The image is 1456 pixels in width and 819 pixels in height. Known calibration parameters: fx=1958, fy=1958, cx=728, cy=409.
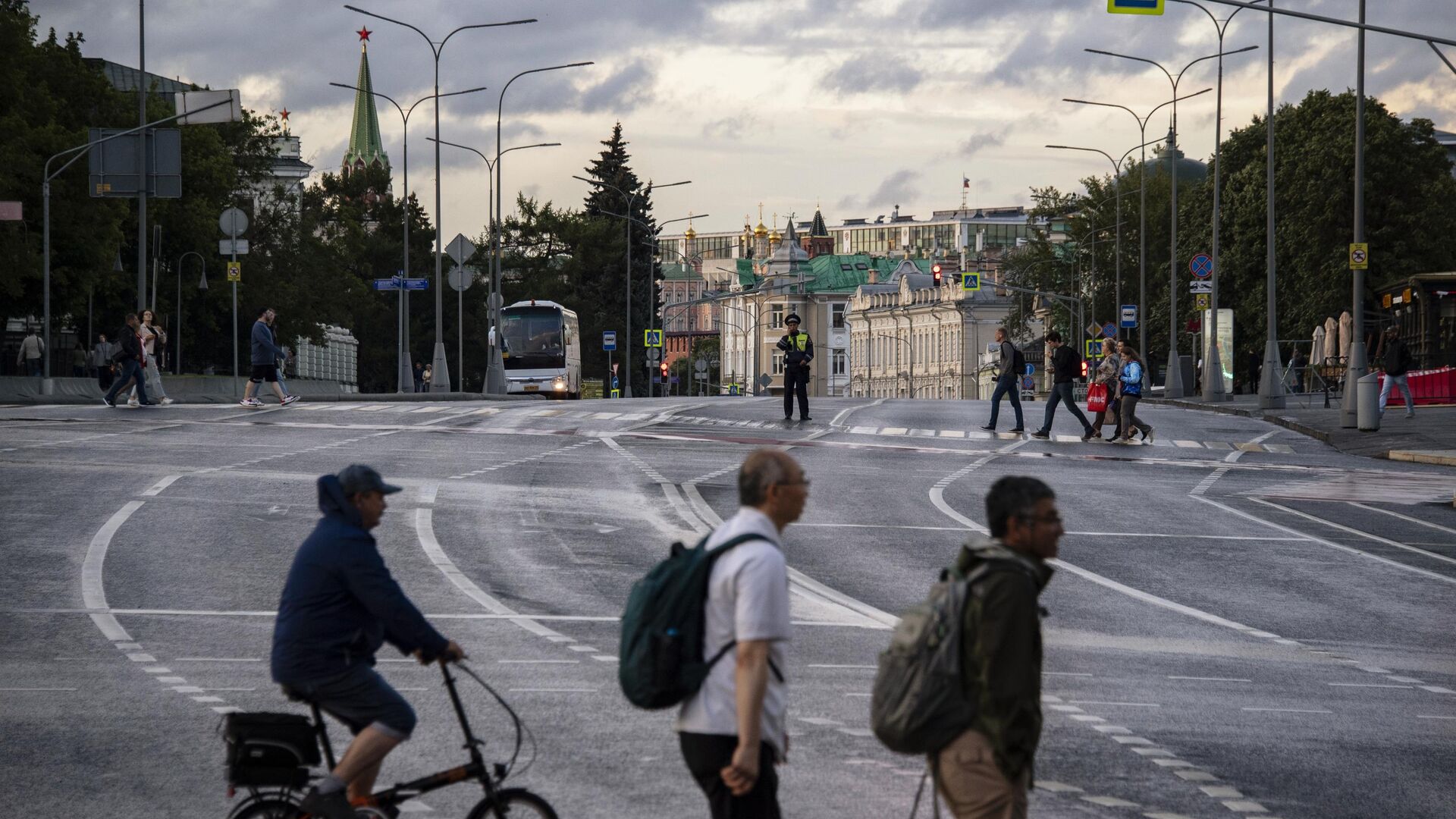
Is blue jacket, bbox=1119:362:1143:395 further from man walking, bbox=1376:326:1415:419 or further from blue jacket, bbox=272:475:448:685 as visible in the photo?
blue jacket, bbox=272:475:448:685

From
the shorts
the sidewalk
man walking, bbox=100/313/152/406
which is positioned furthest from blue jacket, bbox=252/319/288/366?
the shorts

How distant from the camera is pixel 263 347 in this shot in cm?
3694

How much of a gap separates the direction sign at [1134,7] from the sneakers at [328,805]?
2219 cm

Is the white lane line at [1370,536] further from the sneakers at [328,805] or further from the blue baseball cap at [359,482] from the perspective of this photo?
the sneakers at [328,805]

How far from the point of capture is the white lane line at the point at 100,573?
1421 cm

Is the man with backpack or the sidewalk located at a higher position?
the man with backpack

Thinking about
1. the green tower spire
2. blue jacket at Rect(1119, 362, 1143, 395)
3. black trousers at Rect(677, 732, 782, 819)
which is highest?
the green tower spire

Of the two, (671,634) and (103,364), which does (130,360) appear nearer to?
(103,364)

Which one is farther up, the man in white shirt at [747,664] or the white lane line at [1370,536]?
the man in white shirt at [747,664]

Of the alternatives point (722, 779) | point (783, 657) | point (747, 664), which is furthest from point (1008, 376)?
point (747, 664)

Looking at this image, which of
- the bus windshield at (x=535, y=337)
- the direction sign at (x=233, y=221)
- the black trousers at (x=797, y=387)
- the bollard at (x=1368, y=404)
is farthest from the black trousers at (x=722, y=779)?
the bus windshield at (x=535, y=337)

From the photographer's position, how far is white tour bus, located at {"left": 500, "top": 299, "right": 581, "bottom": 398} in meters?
72.1

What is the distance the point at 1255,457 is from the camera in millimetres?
31062

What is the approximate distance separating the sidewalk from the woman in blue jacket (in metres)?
3.41
